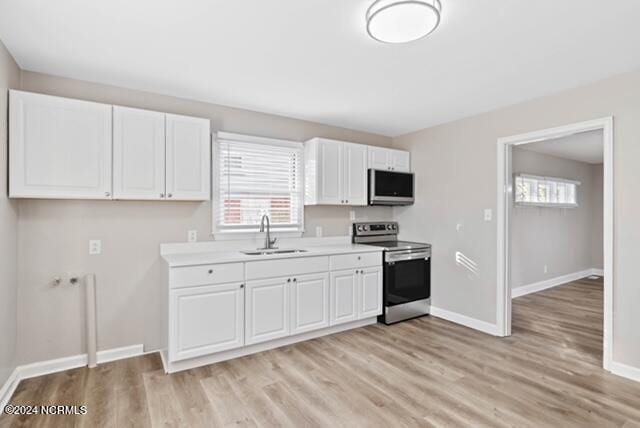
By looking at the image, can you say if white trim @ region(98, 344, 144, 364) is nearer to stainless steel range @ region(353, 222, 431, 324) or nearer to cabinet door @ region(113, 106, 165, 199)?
cabinet door @ region(113, 106, 165, 199)

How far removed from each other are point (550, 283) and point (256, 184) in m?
5.49

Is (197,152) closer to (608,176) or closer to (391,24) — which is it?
(391,24)

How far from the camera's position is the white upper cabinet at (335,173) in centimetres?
386

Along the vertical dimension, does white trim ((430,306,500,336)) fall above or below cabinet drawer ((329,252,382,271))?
below

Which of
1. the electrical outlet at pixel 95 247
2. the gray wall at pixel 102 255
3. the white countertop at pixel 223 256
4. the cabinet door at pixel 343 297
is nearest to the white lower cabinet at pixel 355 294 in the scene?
the cabinet door at pixel 343 297

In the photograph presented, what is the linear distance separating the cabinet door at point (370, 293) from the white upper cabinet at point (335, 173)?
896 millimetres

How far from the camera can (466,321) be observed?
387 cm

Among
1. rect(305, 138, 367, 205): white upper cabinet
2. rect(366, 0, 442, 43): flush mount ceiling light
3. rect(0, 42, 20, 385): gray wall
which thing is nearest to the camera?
rect(366, 0, 442, 43): flush mount ceiling light

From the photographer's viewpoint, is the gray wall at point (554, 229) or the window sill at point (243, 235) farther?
the gray wall at point (554, 229)

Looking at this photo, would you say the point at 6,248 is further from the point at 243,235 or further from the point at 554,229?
the point at 554,229

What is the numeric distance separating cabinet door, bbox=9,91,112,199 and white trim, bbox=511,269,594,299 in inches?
224

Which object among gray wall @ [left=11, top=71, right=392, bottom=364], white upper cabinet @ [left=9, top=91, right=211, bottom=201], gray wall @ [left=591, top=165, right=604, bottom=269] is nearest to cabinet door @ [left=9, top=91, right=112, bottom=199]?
white upper cabinet @ [left=9, top=91, right=211, bottom=201]

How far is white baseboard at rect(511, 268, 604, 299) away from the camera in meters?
5.33

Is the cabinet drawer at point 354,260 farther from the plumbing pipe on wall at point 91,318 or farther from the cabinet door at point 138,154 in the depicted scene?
the plumbing pipe on wall at point 91,318
